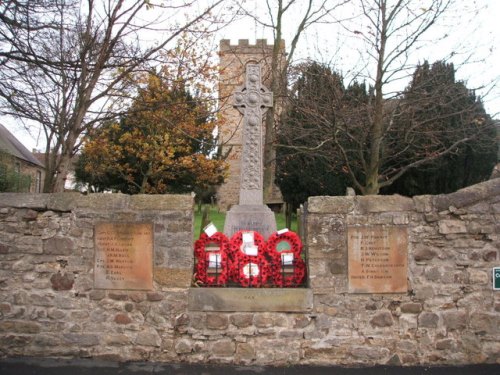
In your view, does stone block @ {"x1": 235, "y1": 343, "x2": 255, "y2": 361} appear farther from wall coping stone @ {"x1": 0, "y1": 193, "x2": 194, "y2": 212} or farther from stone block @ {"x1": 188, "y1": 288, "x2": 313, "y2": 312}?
wall coping stone @ {"x1": 0, "y1": 193, "x2": 194, "y2": 212}

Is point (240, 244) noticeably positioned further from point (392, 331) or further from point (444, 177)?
point (444, 177)

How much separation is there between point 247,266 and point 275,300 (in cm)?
56

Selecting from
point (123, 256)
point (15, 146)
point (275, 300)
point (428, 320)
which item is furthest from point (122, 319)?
point (15, 146)

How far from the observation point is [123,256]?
15.8 feet

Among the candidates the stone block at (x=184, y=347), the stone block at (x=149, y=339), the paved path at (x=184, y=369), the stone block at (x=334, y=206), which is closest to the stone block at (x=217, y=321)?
the stone block at (x=184, y=347)

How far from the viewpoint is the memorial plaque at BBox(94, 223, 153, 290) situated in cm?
480

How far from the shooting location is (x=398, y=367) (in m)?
4.57

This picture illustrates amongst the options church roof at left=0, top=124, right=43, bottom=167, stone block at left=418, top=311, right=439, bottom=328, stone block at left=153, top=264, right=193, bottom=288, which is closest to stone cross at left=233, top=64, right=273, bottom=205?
stone block at left=153, top=264, right=193, bottom=288

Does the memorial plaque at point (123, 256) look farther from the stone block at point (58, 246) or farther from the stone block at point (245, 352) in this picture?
the stone block at point (245, 352)

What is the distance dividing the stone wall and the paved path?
12 centimetres

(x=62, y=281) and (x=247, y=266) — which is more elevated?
(x=247, y=266)

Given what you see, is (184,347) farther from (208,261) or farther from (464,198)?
(464,198)

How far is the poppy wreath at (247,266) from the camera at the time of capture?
196 inches

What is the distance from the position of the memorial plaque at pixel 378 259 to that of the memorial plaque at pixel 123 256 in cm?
229
